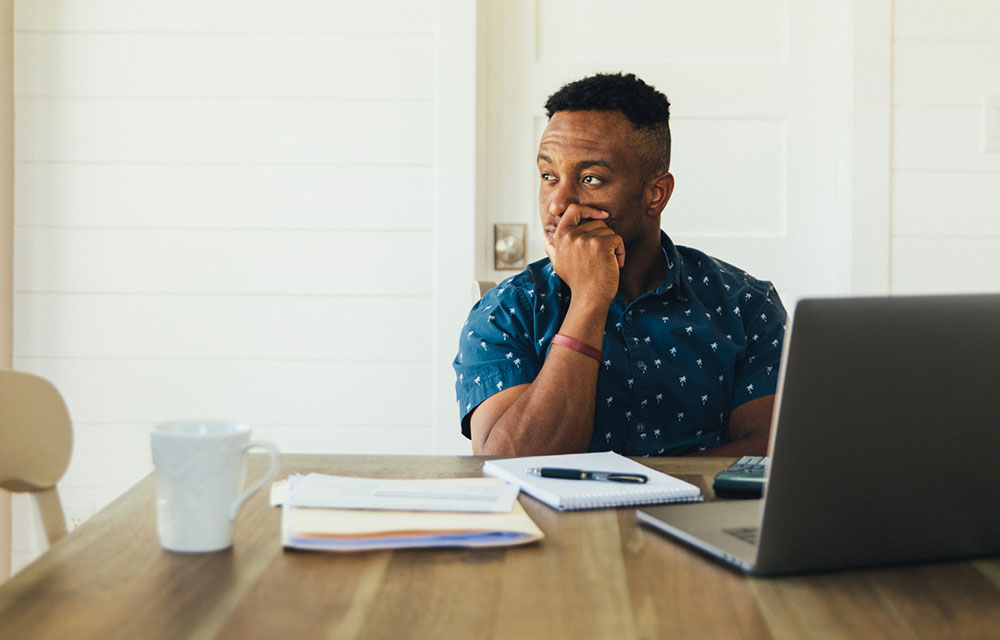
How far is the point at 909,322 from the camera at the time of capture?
65 centimetres

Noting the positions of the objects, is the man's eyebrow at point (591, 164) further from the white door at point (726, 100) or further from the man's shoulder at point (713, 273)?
the white door at point (726, 100)

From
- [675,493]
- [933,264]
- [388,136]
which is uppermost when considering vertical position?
[388,136]

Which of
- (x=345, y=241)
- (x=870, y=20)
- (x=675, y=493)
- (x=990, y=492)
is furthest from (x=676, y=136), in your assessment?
(x=990, y=492)

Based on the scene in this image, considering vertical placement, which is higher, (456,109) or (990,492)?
(456,109)

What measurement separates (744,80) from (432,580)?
191 centimetres

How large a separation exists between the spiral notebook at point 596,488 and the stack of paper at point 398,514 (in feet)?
0.12

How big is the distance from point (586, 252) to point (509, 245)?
83 centimetres

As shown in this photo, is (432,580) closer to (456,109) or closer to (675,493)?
(675,493)

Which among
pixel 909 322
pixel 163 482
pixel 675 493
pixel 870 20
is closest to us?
pixel 909 322

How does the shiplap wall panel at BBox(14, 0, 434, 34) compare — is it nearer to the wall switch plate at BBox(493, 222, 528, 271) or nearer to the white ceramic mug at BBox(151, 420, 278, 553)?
the wall switch plate at BBox(493, 222, 528, 271)

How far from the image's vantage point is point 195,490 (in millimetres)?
751

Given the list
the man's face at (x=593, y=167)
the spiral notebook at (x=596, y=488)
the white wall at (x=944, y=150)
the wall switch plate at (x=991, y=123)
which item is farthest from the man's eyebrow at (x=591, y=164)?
the wall switch plate at (x=991, y=123)

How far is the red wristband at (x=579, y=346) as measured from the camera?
1.39 meters

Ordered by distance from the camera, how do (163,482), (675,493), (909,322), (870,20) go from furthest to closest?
(870,20) < (675,493) < (163,482) < (909,322)
